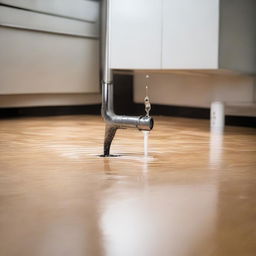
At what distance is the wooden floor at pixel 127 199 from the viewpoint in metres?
0.68

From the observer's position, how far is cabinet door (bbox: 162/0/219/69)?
6.34 feet

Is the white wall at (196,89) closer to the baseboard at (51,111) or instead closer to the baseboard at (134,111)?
the baseboard at (134,111)

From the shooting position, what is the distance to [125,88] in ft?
10.2

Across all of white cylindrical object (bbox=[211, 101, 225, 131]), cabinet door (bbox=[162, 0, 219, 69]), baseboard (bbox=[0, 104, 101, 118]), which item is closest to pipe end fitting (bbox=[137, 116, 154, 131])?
cabinet door (bbox=[162, 0, 219, 69])

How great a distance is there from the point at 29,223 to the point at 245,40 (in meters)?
1.72

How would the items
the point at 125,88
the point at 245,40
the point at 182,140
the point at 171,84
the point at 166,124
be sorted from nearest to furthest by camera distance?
the point at 182,140 < the point at 245,40 < the point at 166,124 < the point at 171,84 < the point at 125,88

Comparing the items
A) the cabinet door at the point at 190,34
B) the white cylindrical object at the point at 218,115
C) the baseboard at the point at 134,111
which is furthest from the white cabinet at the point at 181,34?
the baseboard at the point at 134,111

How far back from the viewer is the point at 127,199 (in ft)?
3.02

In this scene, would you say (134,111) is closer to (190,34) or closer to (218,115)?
(218,115)

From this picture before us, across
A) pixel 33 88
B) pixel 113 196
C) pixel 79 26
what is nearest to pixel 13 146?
pixel 113 196

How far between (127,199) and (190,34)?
1207 mm

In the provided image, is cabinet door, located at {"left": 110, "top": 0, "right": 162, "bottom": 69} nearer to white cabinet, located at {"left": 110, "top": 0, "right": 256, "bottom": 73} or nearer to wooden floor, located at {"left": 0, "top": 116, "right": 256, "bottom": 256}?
white cabinet, located at {"left": 110, "top": 0, "right": 256, "bottom": 73}

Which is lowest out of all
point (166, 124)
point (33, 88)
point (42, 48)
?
point (166, 124)

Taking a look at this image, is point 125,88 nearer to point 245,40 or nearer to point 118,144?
point 245,40
